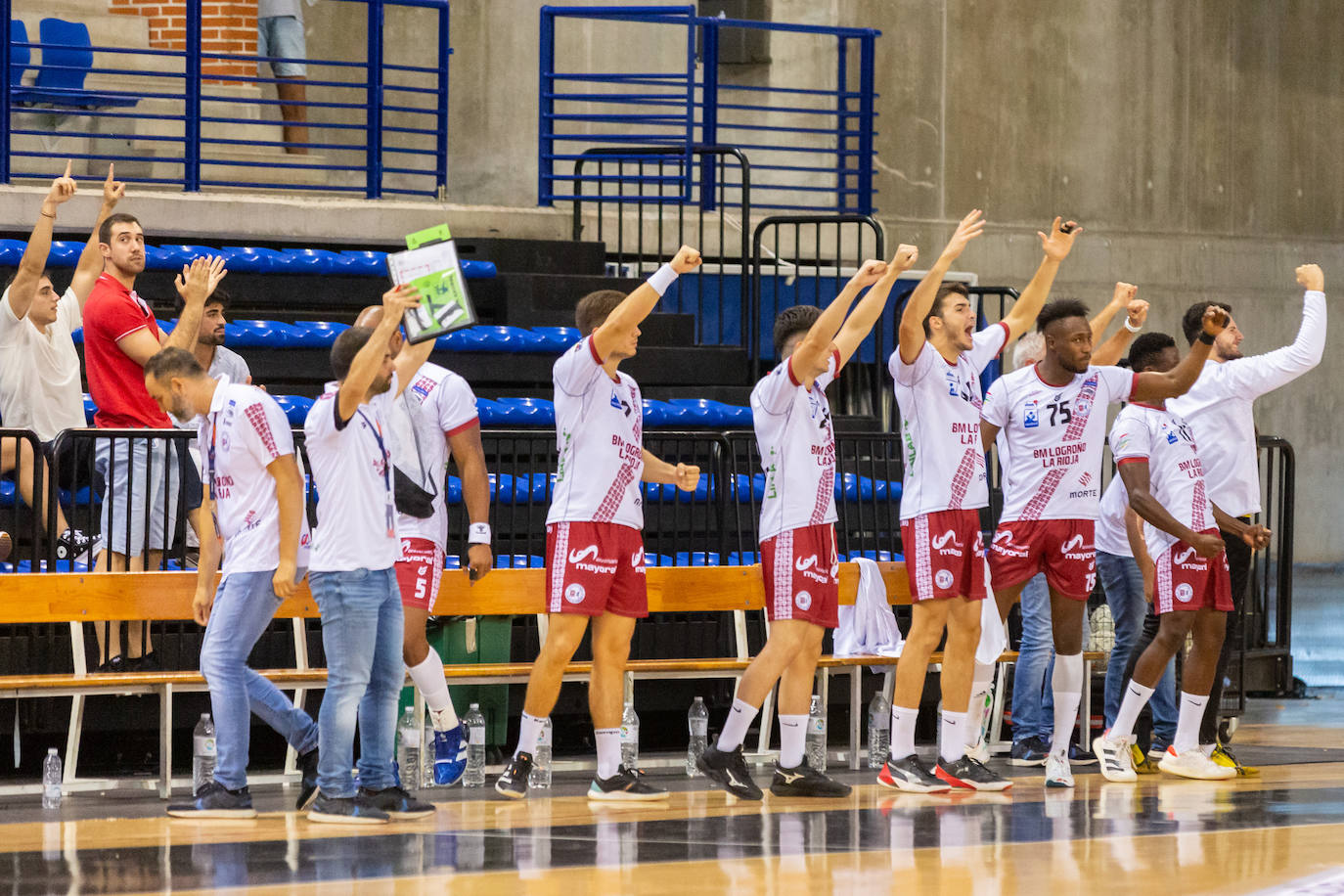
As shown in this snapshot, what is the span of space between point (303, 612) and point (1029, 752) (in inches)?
138

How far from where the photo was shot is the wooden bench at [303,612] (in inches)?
323

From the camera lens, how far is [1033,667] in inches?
379

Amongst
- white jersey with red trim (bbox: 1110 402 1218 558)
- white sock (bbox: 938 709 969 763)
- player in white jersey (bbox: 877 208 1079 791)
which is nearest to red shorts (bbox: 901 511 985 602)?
player in white jersey (bbox: 877 208 1079 791)

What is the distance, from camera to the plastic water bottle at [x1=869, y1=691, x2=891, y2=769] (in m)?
9.47

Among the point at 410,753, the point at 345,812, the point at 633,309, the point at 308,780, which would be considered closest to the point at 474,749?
the point at 410,753

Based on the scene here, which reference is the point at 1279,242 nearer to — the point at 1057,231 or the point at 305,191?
the point at 305,191

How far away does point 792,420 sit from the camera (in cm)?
799

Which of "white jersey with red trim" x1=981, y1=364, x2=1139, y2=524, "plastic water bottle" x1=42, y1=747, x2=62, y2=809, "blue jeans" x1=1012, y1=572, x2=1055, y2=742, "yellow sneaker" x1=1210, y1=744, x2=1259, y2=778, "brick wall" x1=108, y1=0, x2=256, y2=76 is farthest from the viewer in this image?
"brick wall" x1=108, y1=0, x2=256, y2=76

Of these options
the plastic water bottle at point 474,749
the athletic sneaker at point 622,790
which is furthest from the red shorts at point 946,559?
the plastic water bottle at point 474,749

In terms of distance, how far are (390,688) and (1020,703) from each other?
3504 mm

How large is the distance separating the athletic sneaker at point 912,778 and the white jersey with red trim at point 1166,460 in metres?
1.56

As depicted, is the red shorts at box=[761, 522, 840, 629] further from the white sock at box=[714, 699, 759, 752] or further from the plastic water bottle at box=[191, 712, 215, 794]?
the plastic water bottle at box=[191, 712, 215, 794]

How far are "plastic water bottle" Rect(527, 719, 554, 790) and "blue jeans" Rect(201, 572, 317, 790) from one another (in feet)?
4.39

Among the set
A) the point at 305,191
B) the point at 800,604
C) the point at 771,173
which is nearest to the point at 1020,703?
the point at 800,604
